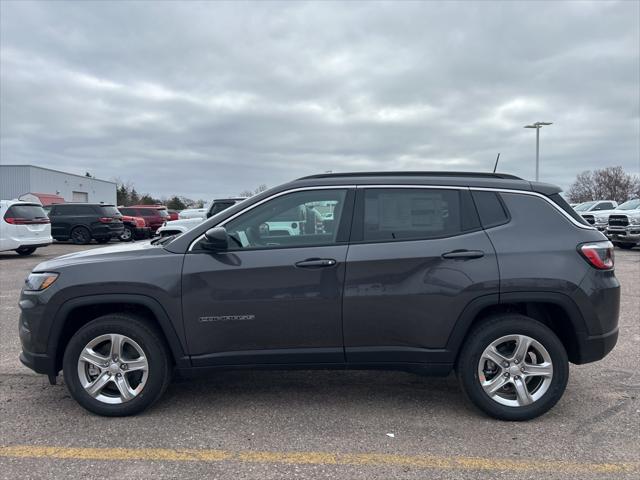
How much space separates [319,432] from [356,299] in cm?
96

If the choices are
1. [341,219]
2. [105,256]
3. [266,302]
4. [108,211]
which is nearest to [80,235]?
[108,211]

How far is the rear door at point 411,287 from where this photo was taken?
3.65m

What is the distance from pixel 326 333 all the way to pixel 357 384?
1025 mm

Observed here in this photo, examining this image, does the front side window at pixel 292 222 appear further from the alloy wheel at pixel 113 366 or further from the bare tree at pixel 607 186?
the bare tree at pixel 607 186

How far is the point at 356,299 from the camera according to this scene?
12.0 feet

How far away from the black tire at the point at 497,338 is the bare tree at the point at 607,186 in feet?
247

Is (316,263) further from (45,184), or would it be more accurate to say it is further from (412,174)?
(45,184)

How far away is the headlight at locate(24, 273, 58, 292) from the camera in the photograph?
3.78m

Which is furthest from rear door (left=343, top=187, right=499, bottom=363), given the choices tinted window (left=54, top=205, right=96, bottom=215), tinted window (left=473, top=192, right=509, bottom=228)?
tinted window (left=54, top=205, right=96, bottom=215)

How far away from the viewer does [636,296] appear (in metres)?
8.42

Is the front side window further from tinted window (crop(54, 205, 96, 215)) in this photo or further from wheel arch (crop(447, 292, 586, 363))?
tinted window (crop(54, 205, 96, 215))

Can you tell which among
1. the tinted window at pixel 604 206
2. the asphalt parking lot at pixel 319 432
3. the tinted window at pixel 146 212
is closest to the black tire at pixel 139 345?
the asphalt parking lot at pixel 319 432

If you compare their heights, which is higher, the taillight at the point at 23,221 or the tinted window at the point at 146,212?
the tinted window at the point at 146,212

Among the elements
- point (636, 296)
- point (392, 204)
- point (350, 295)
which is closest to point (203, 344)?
point (350, 295)
